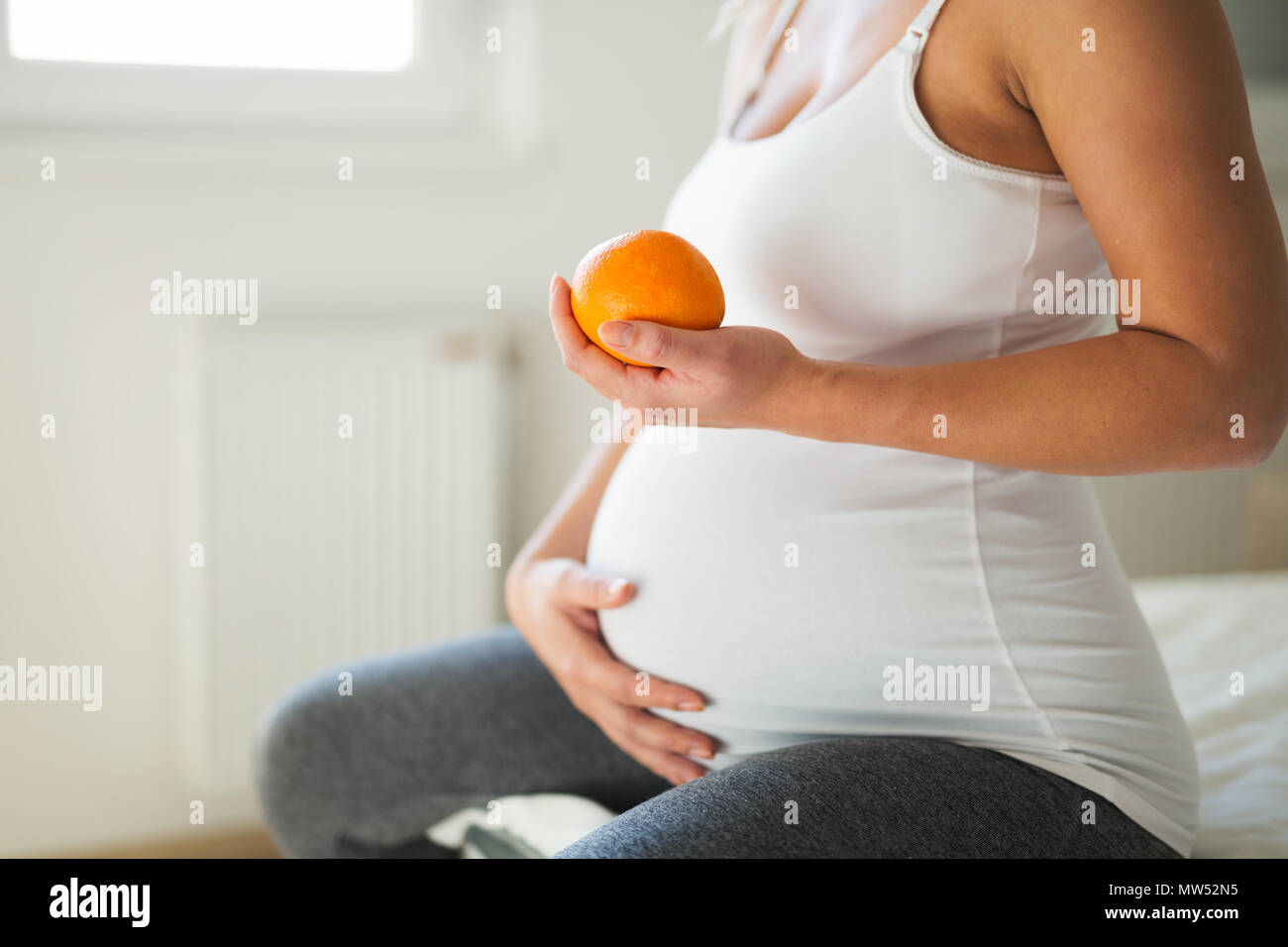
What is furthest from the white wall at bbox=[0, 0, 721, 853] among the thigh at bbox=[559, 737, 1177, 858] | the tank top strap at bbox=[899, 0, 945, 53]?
the thigh at bbox=[559, 737, 1177, 858]

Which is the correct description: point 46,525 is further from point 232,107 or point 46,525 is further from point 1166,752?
point 1166,752

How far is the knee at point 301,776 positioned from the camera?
932 millimetres

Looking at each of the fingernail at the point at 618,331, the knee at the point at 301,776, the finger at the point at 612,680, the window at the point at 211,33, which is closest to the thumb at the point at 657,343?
the fingernail at the point at 618,331

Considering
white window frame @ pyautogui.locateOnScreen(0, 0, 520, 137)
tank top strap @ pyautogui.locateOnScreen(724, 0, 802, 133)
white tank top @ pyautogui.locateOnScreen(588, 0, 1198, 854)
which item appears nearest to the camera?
white tank top @ pyautogui.locateOnScreen(588, 0, 1198, 854)

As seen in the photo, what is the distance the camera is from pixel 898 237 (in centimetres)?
70

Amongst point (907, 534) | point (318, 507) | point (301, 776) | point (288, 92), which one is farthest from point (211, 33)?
point (907, 534)

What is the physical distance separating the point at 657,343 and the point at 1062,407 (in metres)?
→ 0.24

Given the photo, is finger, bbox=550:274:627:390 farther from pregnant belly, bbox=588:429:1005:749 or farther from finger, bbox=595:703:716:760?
finger, bbox=595:703:716:760

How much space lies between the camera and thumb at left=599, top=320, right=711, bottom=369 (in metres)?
0.57

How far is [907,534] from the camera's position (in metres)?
0.70

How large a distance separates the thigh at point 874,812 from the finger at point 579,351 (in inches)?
9.3

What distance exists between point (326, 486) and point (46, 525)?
38 cm

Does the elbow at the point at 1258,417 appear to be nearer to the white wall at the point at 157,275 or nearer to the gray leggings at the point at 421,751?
the gray leggings at the point at 421,751

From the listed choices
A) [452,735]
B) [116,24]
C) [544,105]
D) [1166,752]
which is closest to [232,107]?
[116,24]
